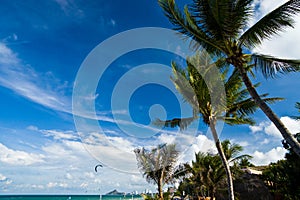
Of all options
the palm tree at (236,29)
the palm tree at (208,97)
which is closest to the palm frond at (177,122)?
the palm tree at (208,97)

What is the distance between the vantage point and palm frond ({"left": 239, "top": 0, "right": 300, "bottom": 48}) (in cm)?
603

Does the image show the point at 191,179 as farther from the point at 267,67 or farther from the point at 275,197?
the point at 267,67

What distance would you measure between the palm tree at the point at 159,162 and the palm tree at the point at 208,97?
10.2 m

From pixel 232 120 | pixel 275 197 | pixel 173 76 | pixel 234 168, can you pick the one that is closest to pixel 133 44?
pixel 173 76

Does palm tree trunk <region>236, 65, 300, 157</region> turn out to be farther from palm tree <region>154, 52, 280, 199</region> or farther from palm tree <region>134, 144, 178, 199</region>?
palm tree <region>134, 144, 178, 199</region>

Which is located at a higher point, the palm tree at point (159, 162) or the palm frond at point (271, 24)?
the palm frond at point (271, 24)

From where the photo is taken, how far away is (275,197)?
1866 centimetres

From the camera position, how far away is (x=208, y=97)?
32.4 ft

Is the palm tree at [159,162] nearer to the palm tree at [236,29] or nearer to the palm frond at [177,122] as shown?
the palm frond at [177,122]

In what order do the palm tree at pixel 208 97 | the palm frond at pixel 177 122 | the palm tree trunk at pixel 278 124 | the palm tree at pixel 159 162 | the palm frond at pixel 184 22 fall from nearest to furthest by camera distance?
1. the palm tree trunk at pixel 278 124
2. the palm frond at pixel 184 22
3. the palm tree at pixel 208 97
4. the palm frond at pixel 177 122
5. the palm tree at pixel 159 162

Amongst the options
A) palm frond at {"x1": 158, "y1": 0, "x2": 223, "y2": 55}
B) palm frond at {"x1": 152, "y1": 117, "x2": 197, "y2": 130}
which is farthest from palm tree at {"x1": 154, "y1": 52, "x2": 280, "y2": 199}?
palm frond at {"x1": 158, "y1": 0, "x2": 223, "y2": 55}

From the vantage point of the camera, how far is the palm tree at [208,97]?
969 centimetres

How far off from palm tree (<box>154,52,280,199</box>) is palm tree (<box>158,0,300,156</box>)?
6.58 feet

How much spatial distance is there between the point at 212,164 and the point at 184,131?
10.1 meters
